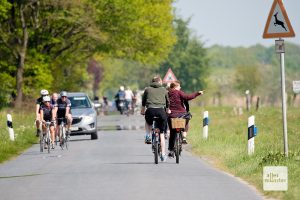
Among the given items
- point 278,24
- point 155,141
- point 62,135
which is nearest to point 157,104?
point 155,141

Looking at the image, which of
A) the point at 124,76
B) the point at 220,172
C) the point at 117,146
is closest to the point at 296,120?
the point at 117,146

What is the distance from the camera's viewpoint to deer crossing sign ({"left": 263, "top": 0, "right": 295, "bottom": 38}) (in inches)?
744

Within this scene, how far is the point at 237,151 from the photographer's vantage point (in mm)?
24828

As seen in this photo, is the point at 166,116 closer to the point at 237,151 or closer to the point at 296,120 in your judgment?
the point at 237,151

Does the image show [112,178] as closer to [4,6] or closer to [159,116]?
[159,116]

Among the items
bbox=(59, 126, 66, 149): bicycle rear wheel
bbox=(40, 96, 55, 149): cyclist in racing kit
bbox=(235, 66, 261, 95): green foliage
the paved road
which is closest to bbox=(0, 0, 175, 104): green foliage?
bbox=(59, 126, 66, 149): bicycle rear wheel

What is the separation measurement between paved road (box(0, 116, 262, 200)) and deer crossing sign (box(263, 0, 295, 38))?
2764 millimetres

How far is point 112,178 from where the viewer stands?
61.5ft

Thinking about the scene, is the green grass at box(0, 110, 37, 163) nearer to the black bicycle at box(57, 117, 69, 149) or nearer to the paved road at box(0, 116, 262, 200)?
the paved road at box(0, 116, 262, 200)

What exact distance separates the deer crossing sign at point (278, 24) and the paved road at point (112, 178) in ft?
9.07

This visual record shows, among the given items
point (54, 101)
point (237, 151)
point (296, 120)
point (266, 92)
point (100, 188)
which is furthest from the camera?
point (266, 92)

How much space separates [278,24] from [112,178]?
412 cm

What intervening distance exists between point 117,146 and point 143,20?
44.8m

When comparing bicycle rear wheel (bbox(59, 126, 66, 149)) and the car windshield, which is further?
the car windshield
